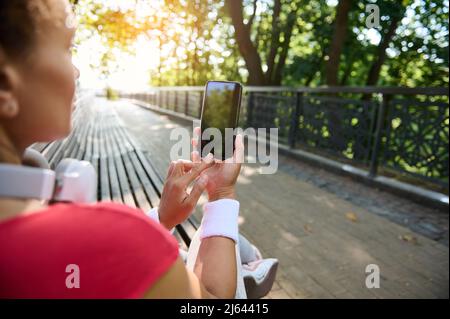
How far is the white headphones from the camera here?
70 centimetres

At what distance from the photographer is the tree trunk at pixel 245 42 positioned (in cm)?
1085

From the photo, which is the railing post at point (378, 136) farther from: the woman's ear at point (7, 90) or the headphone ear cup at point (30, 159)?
the woman's ear at point (7, 90)

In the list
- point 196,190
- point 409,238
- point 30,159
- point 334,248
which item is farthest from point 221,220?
point 409,238

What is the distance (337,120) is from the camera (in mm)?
7559

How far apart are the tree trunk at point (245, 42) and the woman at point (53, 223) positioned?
A: 10.9 metres

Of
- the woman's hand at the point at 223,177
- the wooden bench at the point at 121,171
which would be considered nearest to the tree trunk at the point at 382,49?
the wooden bench at the point at 121,171

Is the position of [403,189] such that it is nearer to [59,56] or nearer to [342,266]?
[342,266]

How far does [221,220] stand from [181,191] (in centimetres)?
21

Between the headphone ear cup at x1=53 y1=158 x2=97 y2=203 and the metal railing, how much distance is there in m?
5.27

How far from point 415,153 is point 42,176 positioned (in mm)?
6013

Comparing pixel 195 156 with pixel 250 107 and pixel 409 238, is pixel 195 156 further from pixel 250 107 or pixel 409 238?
pixel 250 107

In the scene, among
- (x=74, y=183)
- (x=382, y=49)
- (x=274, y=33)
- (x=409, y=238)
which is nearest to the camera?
(x=74, y=183)

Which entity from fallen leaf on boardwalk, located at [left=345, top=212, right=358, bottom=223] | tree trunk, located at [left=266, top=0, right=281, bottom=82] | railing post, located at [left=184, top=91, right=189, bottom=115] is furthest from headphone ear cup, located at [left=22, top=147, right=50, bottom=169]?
railing post, located at [left=184, top=91, right=189, bottom=115]

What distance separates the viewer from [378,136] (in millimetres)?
6051
